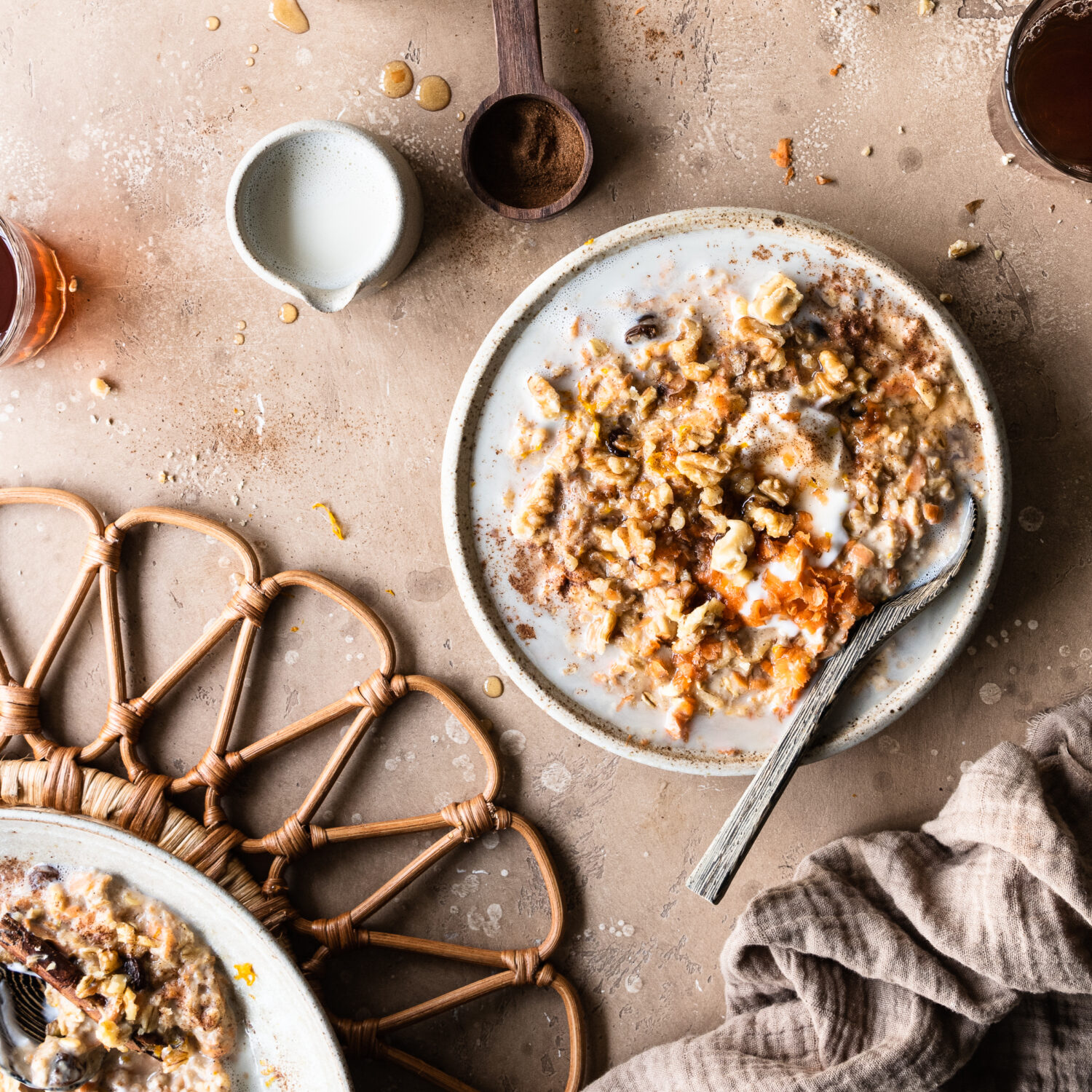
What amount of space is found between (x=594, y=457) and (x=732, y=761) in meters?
0.61

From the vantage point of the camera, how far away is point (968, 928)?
1428 mm

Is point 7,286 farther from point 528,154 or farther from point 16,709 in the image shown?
point 528,154

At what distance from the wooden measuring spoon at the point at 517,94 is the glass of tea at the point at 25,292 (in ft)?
2.96

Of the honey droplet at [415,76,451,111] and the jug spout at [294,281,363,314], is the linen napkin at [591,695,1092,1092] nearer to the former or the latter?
the jug spout at [294,281,363,314]

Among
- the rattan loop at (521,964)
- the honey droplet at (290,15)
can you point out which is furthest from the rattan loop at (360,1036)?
the honey droplet at (290,15)

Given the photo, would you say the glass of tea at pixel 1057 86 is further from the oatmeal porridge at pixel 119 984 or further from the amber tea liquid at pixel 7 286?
the oatmeal porridge at pixel 119 984

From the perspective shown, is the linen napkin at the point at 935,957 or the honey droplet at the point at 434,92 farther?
the honey droplet at the point at 434,92

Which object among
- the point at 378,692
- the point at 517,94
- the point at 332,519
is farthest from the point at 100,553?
the point at 517,94

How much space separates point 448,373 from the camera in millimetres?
1660

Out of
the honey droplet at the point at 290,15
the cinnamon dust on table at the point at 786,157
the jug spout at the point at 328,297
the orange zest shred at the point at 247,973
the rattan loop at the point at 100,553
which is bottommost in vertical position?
the orange zest shred at the point at 247,973

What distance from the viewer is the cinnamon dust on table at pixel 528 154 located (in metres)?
1.54

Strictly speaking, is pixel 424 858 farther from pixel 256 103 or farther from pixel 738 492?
pixel 256 103

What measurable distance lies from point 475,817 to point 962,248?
146cm

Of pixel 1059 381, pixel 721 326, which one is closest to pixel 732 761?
pixel 721 326
